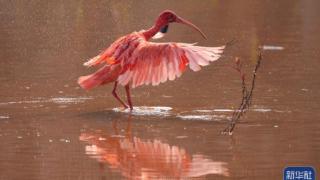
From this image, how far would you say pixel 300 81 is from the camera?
13.6 meters

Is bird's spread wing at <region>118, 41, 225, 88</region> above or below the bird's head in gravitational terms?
below

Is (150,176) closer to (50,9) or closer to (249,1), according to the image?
(50,9)

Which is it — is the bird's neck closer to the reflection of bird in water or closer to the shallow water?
the shallow water

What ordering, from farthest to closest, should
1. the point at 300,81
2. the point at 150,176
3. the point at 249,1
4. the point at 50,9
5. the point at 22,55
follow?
the point at 249,1 → the point at 50,9 → the point at 22,55 → the point at 300,81 → the point at 150,176

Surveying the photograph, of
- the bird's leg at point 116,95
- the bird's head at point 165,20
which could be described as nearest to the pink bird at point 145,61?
the bird's leg at point 116,95

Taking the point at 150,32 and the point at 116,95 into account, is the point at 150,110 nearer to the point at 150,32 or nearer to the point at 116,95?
the point at 116,95

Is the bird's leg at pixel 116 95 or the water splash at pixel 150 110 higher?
the bird's leg at pixel 116 95

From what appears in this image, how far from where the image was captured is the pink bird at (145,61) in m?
11.4

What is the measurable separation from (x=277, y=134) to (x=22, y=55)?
20.7 ft

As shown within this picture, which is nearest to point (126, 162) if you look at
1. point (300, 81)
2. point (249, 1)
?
point (300, 81)

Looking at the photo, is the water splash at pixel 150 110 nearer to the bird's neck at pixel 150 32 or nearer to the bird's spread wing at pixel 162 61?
the bird's spread wing at pixel 162 61

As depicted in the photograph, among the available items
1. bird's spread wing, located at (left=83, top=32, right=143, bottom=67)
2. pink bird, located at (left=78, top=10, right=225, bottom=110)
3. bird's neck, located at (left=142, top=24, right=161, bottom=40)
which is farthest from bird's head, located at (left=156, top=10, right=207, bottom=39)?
bird's spread wing, located at (left=83, top=32, right=143, bottom=67)

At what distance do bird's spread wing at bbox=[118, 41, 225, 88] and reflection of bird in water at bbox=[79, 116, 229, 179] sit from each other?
998 mm

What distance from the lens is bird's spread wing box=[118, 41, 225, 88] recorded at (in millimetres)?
11289
